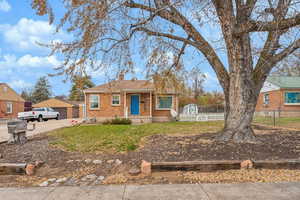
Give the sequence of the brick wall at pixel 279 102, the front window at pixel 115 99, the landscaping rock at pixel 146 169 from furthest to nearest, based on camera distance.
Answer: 1. the brick wall at pixel 279 102
2. the front window at pixel 115 99
3. the landscaping rock at pixel 146 169

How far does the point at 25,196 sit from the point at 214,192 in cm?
305

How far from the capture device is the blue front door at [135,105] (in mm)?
16594

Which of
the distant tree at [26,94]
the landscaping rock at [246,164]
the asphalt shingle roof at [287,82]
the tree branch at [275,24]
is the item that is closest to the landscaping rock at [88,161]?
the landscaping rock at [246,164]

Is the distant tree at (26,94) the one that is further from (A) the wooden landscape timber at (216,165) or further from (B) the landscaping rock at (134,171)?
(A) the wooden landscape timber at (216,165)

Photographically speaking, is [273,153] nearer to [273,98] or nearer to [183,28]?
[183,28]

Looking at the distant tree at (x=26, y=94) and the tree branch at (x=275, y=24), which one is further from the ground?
the distant tree at (x=26, y=94)

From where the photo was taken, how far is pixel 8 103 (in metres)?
25.6

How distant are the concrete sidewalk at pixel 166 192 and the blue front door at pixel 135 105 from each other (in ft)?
43.1

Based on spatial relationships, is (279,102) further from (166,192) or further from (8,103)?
(8,103)

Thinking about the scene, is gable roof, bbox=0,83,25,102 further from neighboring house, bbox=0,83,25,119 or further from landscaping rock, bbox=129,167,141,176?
landscaping rock, bbox=129,167,141,176

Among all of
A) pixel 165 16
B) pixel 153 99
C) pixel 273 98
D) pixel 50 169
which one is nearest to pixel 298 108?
pixel 273 98

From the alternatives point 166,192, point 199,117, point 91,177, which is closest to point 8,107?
point 199,117

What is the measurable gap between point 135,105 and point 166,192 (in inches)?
532

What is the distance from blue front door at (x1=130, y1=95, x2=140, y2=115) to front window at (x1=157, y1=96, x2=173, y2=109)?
68.5 inches
